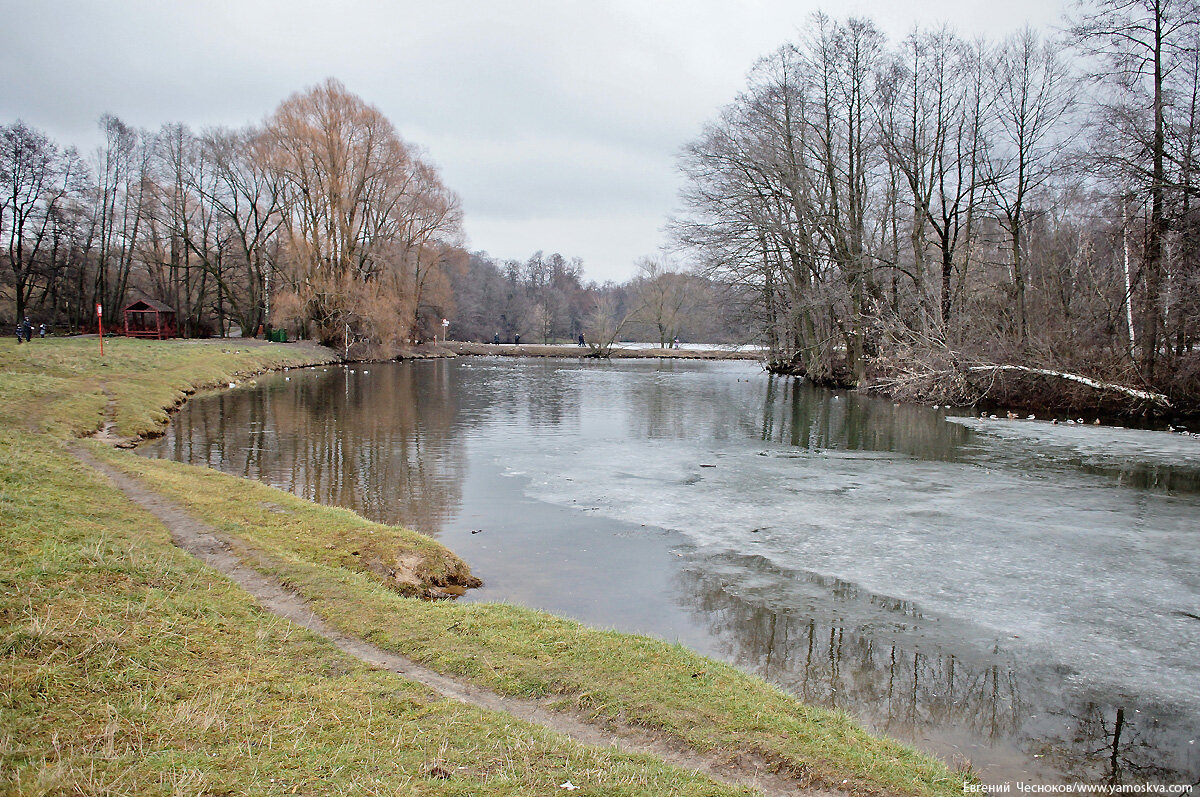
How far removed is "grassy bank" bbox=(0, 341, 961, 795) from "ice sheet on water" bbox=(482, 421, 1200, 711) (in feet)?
10.2

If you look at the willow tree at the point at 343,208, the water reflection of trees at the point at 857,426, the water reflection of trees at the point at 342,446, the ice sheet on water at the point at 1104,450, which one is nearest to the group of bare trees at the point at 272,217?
the willow tree at the point at 343,208

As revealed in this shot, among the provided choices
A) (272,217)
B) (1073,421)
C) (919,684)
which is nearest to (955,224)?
(1073,421)

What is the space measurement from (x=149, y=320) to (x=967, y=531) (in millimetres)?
57868

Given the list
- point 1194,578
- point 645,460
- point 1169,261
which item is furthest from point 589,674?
point 1169,261

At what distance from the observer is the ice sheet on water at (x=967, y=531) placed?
264 inches

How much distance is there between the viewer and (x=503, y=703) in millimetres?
4707

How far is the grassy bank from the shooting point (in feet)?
11.0

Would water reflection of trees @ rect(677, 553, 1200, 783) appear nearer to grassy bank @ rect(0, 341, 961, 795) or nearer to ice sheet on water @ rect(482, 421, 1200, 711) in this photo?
ice sheet on water @ rect(482, 421, 1200, 711)

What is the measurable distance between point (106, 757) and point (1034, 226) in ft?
128

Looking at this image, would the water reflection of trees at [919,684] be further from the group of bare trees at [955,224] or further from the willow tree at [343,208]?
the willow tree at [343,208]

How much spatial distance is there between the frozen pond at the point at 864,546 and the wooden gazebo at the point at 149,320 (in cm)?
3590

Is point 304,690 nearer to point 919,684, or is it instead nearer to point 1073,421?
point 919,684

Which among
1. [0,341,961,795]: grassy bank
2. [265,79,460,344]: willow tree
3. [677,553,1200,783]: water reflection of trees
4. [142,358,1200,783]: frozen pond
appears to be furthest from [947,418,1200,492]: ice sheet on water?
[265,79,460,344]: willow tree

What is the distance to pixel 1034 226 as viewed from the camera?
33.8m
